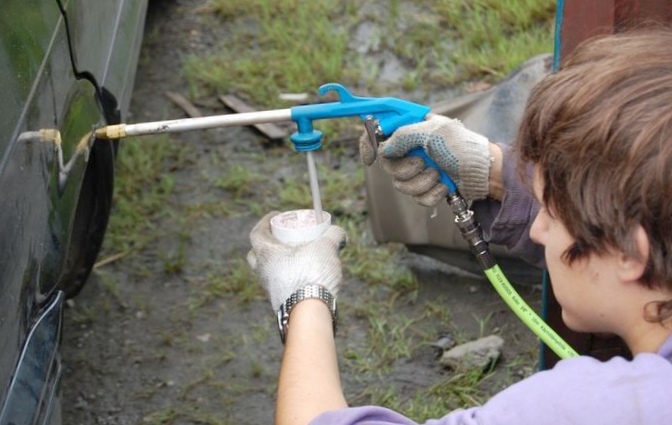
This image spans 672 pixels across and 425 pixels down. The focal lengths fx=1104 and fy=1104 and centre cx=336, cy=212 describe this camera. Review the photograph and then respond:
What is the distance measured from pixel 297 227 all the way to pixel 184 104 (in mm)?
2402

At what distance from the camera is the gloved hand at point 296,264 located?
6.31ft

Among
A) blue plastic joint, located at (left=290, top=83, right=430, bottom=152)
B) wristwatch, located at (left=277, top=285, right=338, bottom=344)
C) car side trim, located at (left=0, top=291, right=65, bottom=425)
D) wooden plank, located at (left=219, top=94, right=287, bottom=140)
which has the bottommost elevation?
wooden plank, located at (left=219, top=94, right=287, bottom=140)

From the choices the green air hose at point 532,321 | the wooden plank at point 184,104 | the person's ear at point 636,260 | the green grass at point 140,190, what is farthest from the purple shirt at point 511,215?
the wooden plank at point 184,104

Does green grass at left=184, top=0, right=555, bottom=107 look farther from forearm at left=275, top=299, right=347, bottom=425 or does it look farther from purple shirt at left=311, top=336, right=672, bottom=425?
purple shirt at left=311, top=336, right=672, bottom=425

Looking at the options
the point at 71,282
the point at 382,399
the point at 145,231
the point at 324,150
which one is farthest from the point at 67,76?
the point at 324,150

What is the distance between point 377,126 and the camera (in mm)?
2074

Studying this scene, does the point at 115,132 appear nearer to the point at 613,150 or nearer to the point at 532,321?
the point at 532,321

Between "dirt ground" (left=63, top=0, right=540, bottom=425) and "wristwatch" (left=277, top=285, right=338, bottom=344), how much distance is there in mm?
1053

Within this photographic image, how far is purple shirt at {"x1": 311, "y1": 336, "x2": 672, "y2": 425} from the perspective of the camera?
4.44 feet

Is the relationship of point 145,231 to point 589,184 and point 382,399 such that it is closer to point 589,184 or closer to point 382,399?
point 382,399

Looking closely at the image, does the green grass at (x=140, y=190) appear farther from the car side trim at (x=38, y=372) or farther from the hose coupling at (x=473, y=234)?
the hose coupling at (x=473, y=234)

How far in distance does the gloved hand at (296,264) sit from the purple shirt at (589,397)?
A: 0.54 meters

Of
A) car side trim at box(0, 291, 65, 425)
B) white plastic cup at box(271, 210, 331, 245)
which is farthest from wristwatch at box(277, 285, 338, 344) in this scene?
car side trim at box(0, 291, 65, 425)

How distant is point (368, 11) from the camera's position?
15.6 feet
